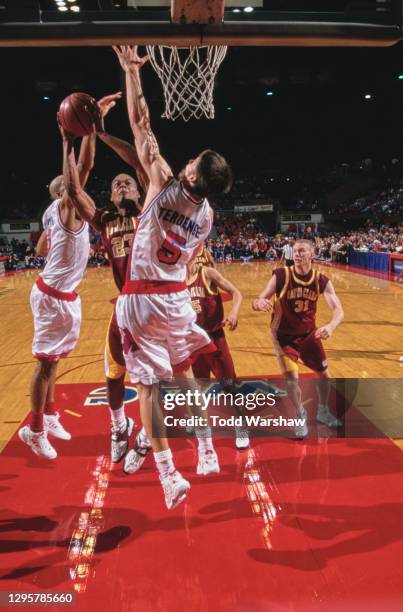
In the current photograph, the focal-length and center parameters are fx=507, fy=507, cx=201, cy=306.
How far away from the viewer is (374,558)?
7.68 feet

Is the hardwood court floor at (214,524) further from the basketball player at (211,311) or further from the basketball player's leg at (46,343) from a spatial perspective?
the basketball player at (211,311)

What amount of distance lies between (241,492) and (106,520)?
0.80 metres

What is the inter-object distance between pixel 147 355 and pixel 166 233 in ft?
2.18

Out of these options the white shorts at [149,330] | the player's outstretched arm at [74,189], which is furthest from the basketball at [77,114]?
the white shorts at [149,330]

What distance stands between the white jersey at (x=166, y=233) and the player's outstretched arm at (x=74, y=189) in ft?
2.07

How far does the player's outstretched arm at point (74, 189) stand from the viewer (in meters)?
3.01

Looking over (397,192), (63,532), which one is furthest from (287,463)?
(397,192)

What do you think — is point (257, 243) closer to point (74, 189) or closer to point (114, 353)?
point (114, 353)

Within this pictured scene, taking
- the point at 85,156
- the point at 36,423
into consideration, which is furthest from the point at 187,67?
the point at 36,423

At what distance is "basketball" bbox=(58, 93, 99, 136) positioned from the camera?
9.65 feet

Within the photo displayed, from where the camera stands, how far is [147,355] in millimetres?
2748

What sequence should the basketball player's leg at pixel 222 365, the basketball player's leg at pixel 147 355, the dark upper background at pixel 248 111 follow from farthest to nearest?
the dark upper background at pixel 248 111 < the basketball player's leg at pixel 222 365 < the basketball player's leg at pixel 147 355

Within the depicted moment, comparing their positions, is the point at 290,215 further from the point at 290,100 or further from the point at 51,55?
the point at 51,55

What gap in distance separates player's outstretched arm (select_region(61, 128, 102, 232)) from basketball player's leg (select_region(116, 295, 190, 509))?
78 cm
